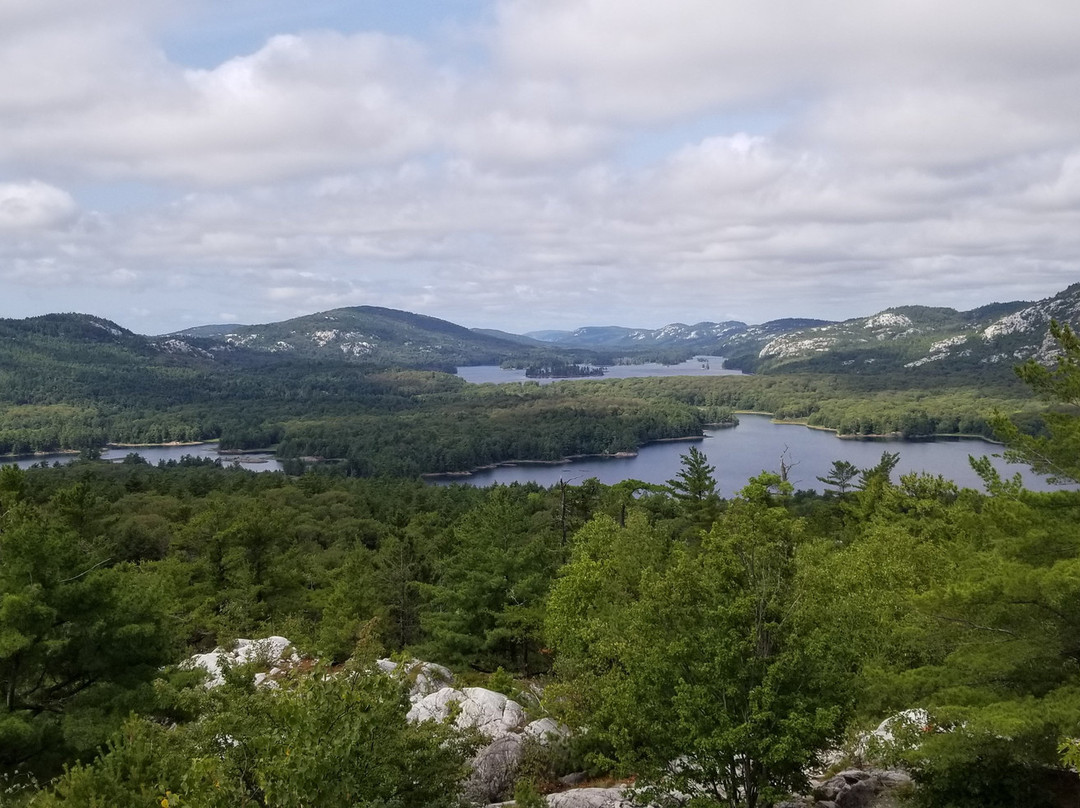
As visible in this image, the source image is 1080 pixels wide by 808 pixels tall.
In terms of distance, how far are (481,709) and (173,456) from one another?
6837 inches

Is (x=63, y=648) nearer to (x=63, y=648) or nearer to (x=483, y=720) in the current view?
(x=63, y=648)

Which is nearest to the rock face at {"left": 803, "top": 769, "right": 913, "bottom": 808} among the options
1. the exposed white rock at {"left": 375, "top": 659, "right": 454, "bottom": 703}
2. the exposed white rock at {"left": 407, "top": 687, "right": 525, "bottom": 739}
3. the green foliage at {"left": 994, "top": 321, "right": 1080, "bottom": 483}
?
the green foliage at {"left": 994, "top": 321, "right": 1080, "bottom": 483}

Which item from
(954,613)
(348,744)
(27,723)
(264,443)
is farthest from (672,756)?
(264,443)

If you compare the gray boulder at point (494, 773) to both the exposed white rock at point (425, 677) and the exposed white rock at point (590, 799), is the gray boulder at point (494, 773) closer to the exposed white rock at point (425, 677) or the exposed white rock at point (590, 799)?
the exposed white rock at point (590, 799)

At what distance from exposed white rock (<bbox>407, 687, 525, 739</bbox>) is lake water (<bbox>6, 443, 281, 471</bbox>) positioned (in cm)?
13868

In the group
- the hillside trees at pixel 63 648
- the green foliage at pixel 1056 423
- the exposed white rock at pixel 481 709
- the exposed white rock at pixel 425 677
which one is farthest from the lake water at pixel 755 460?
the hillside trees at pixel 63 648

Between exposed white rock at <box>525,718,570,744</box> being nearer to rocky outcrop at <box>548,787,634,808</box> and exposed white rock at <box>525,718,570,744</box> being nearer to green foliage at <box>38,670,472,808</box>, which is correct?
rocky outcrop at <box>548,787,634,808</box>

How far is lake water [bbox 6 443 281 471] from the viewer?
15488 centimetres

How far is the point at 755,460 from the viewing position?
138500mm

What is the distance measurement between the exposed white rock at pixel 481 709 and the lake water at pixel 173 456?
138675 mm

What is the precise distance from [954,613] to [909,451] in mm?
146156

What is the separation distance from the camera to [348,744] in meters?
8.85

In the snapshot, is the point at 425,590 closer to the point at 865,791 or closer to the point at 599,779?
the point at 599,779

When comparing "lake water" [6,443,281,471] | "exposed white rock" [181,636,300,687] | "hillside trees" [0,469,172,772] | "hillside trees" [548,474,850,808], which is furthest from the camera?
"lake water" [6,443,281,471]
